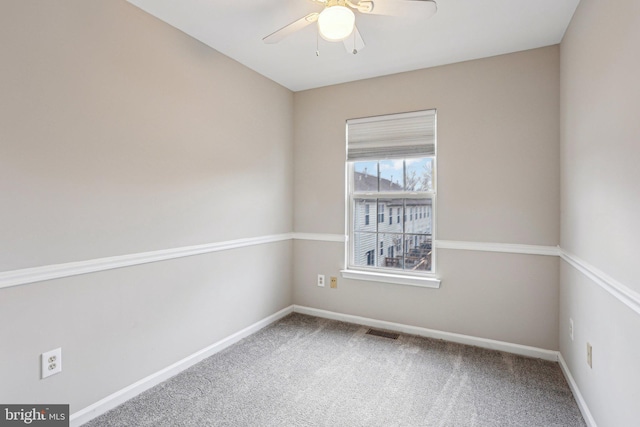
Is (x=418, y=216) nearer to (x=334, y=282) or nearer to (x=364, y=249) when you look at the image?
(x=364, y=249)

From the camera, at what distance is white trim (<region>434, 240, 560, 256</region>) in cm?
252

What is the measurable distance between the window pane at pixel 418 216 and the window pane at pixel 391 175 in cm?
18

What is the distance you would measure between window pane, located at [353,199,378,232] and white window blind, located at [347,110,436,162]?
454 millimetres

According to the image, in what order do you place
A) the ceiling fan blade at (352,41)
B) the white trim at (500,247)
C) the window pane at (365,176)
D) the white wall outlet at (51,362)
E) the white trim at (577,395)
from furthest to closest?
1. the window pane at (365,176)
2. the white trim at (500,247)
3. the ceiling fan blade at (352,41)
4. the white trim at (577,395)
5. the white wall outlet at (51,362)

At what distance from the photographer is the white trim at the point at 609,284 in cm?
130

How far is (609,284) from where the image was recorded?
153cm

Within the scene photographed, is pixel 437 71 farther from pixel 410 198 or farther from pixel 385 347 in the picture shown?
pixel 385 347

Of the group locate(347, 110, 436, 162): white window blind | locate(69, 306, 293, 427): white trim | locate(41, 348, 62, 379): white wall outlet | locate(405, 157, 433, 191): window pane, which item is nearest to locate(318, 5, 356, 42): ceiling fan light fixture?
locate(347, 110, 436, 162): white window blind

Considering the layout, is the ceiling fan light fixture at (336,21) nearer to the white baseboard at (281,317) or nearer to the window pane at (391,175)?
the window pane at (391,175)

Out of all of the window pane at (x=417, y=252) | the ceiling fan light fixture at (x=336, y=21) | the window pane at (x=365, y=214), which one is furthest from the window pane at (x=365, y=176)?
the ceiling fan light fixture at (x=336, y=21)

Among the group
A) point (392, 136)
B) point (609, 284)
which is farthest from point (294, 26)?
point (609, 284)

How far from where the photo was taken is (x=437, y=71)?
2906mm

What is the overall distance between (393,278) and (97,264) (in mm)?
2382

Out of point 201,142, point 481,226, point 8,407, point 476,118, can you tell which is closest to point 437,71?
point 476,118
